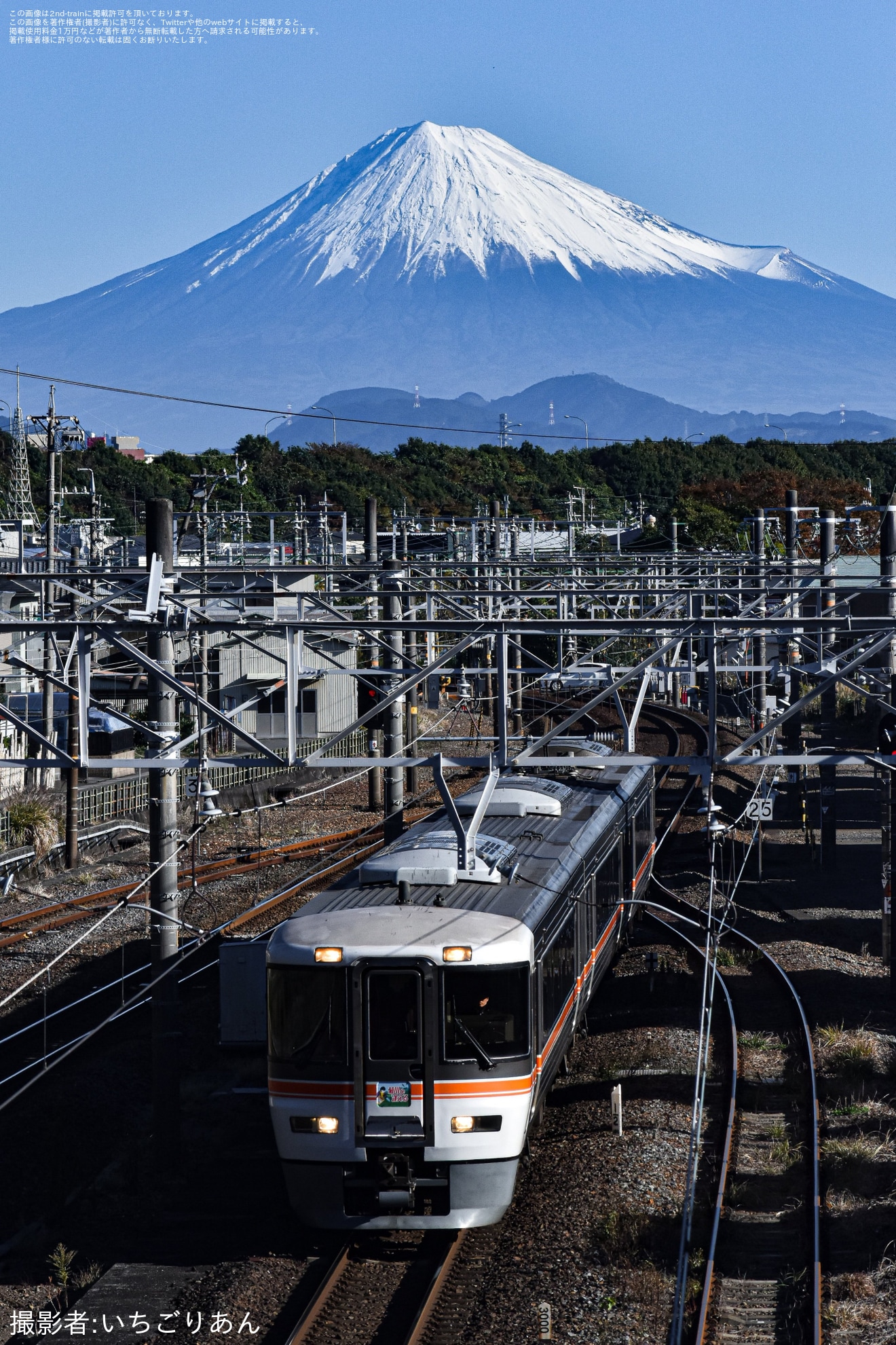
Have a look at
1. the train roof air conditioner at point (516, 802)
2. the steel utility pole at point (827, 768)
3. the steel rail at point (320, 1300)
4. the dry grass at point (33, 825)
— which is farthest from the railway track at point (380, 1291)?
the dry grass at point (33, 825)

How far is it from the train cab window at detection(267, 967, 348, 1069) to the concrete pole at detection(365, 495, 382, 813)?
3861 millimetres

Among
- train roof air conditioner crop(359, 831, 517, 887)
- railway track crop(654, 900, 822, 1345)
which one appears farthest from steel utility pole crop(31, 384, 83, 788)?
railway track crop(654, 900, 822, 1345)

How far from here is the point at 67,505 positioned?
61.9 metres

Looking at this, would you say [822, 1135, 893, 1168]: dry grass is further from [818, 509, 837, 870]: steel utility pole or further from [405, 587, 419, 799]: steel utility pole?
[818, 509, 837, 870]: steel utility pole

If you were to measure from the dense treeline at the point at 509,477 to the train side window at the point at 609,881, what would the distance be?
43.3m

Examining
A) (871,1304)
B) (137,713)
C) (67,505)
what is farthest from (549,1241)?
(67,505)

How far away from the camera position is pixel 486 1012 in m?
8.30

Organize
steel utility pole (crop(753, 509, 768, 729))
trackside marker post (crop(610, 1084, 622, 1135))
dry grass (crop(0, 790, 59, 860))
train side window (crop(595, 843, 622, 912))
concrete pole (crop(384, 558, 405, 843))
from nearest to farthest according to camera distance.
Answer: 1. trackside marker post (crop(610, 1084, 622, 1135))
2. train side window (crop(595, 843, 622, 912))
3. concrete pole (crop(384, 558, 405, 843))
4. dry grass (crop(0, 790, 59, 860))
5. steel utility pole (crop(753, 509, 768, 729))

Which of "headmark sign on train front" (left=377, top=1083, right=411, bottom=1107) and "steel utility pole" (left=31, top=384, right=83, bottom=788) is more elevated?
"steel utility pole" (left=31, top=384, right=83, bottom=788)

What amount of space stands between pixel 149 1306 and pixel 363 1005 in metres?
2.06

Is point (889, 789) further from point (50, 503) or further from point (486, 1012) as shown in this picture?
point (50, 503)

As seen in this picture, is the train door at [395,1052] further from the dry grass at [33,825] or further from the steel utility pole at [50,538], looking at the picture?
the dry grass at [33,825]

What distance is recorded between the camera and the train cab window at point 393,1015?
323 inches

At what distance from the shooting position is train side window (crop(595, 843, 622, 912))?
12.1 meters
